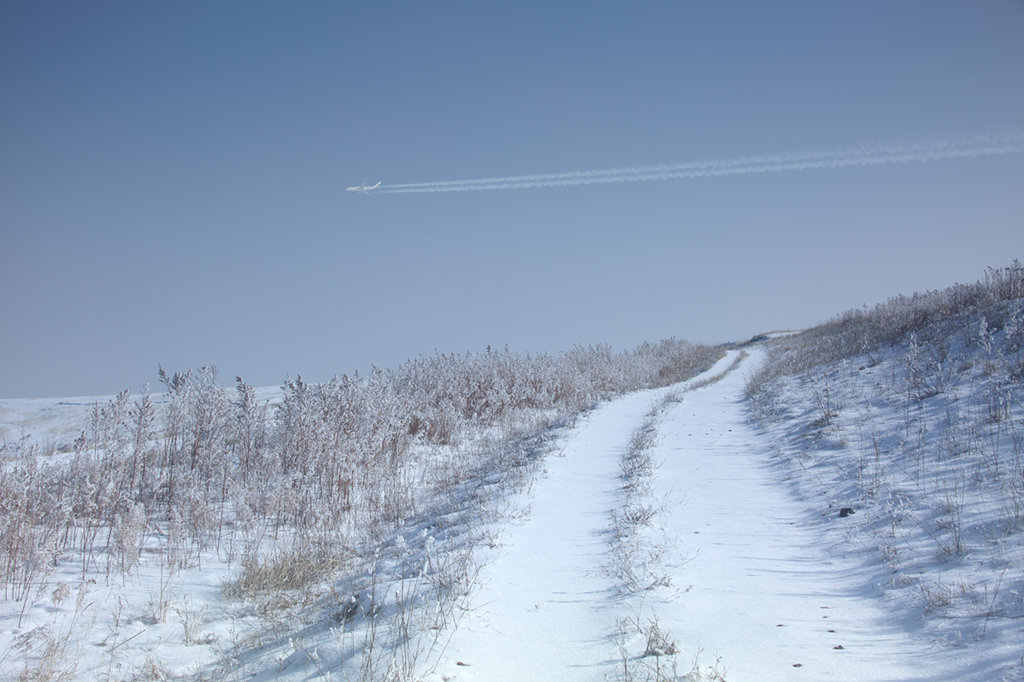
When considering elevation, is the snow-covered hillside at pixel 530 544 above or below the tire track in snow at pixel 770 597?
above

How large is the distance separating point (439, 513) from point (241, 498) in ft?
7.32

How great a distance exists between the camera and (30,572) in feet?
16.0

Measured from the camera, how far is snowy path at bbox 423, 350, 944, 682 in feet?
10.9

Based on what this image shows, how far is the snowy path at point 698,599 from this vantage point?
3320 mm

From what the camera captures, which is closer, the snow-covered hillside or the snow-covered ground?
the snow-covered ground

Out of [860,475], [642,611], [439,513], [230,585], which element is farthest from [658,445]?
[230,585]

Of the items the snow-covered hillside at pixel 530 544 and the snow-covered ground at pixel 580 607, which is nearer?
the snow-covered ground at pixel 580 607

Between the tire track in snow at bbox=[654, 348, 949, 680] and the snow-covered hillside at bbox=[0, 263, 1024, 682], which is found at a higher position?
the snow-covered hillside at bbox=[0, 263, 1024, 682]

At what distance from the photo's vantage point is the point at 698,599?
4.24m

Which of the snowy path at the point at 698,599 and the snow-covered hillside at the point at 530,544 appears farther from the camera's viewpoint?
the snow-covered hillside at the point at 530,544

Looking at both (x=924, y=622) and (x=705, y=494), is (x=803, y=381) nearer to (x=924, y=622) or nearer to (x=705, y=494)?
(x=705, y=494)

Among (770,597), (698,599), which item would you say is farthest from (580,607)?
(770,597)

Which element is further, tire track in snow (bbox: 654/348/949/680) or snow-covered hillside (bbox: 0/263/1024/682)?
snow-covered hillside (bbox: 0/263/1024/682)

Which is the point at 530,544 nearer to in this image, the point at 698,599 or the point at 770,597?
the point at 698,599
